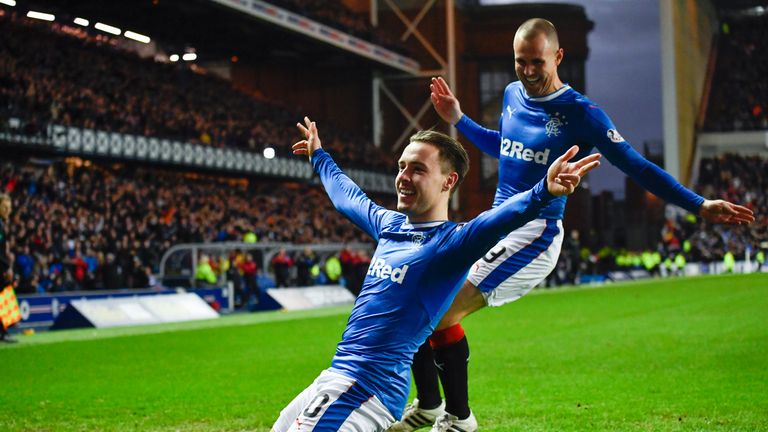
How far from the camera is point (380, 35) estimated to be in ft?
179

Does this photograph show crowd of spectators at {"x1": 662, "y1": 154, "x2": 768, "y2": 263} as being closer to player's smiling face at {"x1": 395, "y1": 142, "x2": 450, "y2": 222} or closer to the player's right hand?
the player's right hand

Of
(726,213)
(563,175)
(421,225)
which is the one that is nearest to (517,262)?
(726,213)

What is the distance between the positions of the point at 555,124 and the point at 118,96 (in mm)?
32075

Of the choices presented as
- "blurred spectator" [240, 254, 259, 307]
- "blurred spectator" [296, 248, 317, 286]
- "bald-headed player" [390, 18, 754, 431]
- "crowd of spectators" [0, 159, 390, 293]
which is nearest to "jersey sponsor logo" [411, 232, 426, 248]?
"bald-headed player" [390, 18, 754, 431]

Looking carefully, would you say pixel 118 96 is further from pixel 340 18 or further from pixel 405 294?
pixel 405 294

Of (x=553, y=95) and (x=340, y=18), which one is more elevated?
(x=340, y=18)

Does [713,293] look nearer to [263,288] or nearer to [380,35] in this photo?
[263,288]

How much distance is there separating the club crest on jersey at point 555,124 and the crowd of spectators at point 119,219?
64.1 feet

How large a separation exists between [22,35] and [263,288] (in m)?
12.8

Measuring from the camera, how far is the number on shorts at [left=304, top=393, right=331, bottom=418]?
4.43m

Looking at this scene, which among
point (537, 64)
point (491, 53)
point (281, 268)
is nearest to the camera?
point (537, 64)

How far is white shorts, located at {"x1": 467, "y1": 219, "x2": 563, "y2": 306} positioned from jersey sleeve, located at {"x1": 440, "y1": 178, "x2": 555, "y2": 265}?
1737 mm

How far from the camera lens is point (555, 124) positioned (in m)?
6.50

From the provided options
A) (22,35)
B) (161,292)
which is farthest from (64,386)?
(22,35)
